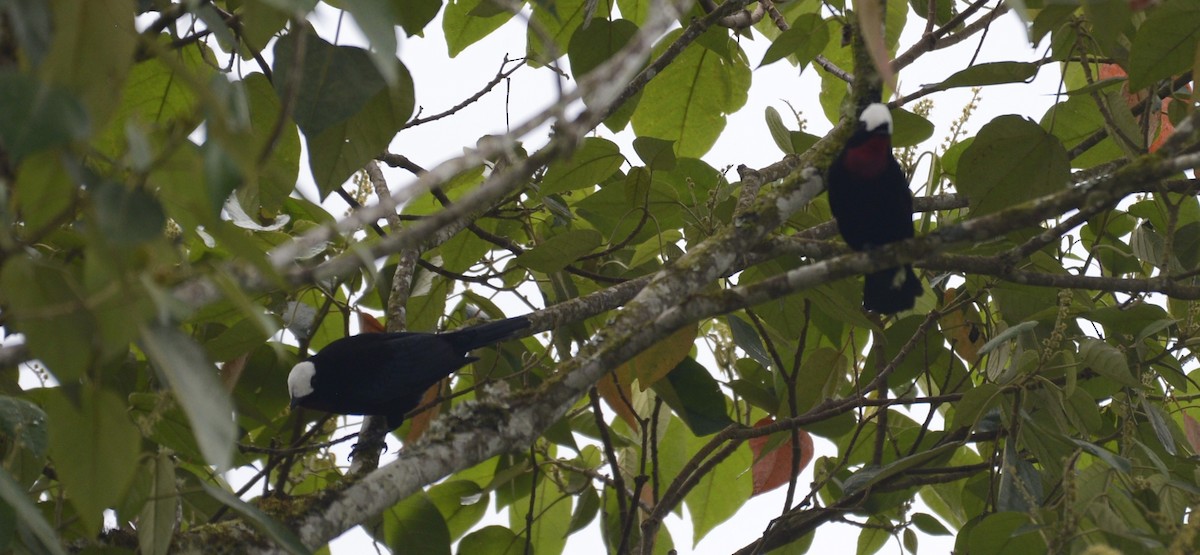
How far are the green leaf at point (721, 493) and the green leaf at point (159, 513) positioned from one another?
70.2 inches

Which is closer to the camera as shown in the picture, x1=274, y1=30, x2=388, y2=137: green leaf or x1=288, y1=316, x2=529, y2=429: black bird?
x1=274, y1=30, x2=388, y2=137: green leaf

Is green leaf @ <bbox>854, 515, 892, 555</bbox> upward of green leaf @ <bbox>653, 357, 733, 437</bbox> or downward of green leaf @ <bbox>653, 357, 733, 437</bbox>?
downward

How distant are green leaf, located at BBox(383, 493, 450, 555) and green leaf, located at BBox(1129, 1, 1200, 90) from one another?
170 centimetres

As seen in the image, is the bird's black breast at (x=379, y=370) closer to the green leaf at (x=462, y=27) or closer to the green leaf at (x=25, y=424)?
the green leaf at (x=462, y=27)

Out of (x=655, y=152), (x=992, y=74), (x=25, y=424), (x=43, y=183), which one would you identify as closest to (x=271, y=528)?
(x=25, y=424)

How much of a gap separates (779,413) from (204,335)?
1475mm

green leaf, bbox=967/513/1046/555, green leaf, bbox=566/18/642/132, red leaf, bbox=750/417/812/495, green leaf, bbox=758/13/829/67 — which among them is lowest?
green leaf, bbox=967/513/1046/555

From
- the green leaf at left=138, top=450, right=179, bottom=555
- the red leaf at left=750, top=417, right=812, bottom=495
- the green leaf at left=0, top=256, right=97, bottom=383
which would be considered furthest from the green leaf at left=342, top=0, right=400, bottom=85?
the red leaf at left=750, top=417, right=812, bottom=495

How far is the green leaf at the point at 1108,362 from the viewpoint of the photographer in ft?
6.72

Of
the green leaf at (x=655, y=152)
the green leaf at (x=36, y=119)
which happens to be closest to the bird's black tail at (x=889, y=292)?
the green leaf at (x=655, y=152)

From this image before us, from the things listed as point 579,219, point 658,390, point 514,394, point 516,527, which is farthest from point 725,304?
point 516,527

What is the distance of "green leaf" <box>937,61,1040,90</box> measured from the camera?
213cm

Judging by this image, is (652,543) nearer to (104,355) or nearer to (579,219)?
(579,219)

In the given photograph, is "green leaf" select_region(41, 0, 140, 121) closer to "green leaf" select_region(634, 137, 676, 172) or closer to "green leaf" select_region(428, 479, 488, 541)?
"green leaf" select_region(634, 137, 676, 172)
